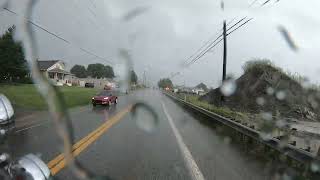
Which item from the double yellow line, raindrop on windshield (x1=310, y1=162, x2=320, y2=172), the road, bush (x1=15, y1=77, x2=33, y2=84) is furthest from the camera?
the road

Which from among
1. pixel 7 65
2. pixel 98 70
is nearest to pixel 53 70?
pixel 98 70

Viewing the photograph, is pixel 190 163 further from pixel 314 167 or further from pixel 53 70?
pixel 53 70

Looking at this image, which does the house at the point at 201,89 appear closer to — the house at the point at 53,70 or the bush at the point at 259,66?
the bush at the point at 259,66

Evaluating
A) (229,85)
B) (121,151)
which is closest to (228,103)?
(229,85)

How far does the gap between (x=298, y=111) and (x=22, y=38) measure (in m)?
22.1

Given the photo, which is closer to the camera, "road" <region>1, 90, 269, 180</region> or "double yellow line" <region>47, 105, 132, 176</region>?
"double yellow line" <region>47, 105, 132, 176</region>

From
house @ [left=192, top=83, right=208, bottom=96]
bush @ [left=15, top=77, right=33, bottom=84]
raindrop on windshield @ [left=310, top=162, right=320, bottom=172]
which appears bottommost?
house @ [left=192, top=83, right=208, bottom=96]

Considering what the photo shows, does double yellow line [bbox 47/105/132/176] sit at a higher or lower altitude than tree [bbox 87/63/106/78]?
lower

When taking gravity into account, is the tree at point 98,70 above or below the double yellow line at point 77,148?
above

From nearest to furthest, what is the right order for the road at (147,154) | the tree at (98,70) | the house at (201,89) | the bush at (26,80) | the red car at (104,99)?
the bush at (26,80) → the road at (147,154) → the tree at (98,70) → the red car at (104,99) → the house at (201,89)

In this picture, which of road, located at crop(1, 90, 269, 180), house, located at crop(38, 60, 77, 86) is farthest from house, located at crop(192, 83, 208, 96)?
road, located at crop(1, 90, 269, 180)

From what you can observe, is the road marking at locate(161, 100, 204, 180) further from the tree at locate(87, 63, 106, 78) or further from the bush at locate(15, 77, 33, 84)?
the bush at locate(15, 77, 33, 84)

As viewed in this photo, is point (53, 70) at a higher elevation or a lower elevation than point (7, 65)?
lower

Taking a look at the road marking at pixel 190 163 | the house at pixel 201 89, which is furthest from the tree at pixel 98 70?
the house at pixel 201 89
